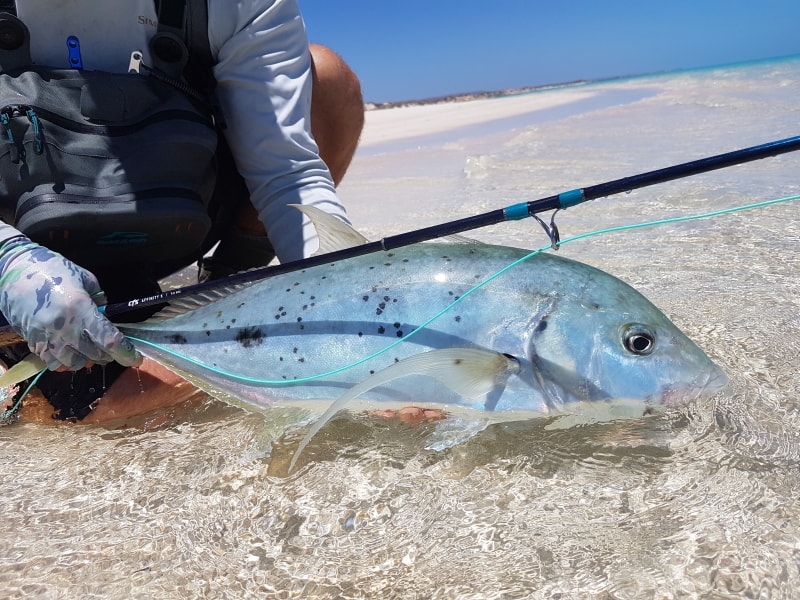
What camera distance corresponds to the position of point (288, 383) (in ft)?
5.17

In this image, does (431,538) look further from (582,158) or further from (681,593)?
(582,158)

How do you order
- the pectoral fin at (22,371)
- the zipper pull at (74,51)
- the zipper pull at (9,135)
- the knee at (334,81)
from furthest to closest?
the knee at (334,81)
the zipper pull at (74,51)
the zipper pull at (9,135)
the pectoral fin at (22,371)

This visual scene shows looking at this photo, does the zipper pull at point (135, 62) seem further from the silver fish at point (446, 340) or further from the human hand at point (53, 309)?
the silver fish at point (446, 340)

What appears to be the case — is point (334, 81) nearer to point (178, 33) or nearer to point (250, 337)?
point (178, 33)

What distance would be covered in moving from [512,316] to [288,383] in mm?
606

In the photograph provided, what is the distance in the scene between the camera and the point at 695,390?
1378 millimetres

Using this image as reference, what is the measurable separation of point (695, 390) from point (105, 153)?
177cm

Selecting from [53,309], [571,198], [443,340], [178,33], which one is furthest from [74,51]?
[571,198]

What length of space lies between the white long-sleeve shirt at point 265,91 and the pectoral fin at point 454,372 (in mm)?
852

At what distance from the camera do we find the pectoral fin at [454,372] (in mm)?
1333

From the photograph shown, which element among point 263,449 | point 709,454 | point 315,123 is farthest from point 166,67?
point 709,454

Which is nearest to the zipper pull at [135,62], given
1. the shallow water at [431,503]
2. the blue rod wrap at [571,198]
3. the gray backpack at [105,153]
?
the gray backpack at [105,153]

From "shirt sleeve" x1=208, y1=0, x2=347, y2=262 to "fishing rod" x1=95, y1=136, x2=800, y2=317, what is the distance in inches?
19.8

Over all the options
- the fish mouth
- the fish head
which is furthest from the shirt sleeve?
the fish mouth
